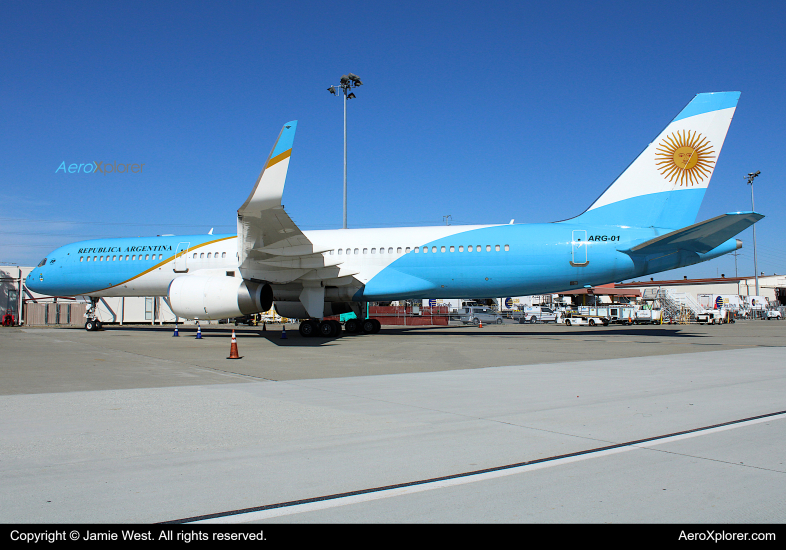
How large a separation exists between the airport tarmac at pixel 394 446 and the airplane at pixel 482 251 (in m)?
8.16

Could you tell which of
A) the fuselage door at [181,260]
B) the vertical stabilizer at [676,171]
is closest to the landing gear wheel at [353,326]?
the fuselage door at [181,260]

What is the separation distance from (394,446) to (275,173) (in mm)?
9608

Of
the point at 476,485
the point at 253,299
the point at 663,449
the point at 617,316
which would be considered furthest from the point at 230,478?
the point at 617,316

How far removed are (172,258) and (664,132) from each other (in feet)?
64.6

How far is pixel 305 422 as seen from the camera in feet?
18.0

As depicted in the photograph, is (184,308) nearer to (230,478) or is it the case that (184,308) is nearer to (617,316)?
(230,478)

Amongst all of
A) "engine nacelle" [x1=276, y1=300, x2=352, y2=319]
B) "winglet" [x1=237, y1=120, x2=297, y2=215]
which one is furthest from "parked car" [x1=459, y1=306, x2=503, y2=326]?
"winglet" [x1=237, y1=120, x2=297, y2=215]

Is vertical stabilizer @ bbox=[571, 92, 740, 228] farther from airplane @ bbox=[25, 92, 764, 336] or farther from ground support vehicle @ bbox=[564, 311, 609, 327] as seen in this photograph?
ground support vehicle @ bbox=[564, 311, 609, 327]

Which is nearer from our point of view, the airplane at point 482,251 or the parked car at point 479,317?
the airplane at point 482,251

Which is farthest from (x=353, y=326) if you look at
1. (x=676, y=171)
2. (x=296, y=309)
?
(x=676, y=171)

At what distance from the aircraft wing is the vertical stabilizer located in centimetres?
1088

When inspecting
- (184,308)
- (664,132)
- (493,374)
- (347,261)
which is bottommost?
(493,374)

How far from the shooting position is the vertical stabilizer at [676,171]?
17.7 meters

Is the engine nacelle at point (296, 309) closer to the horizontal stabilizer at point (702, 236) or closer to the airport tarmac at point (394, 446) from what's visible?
the horizontal stabilizer at point (702, 236)
